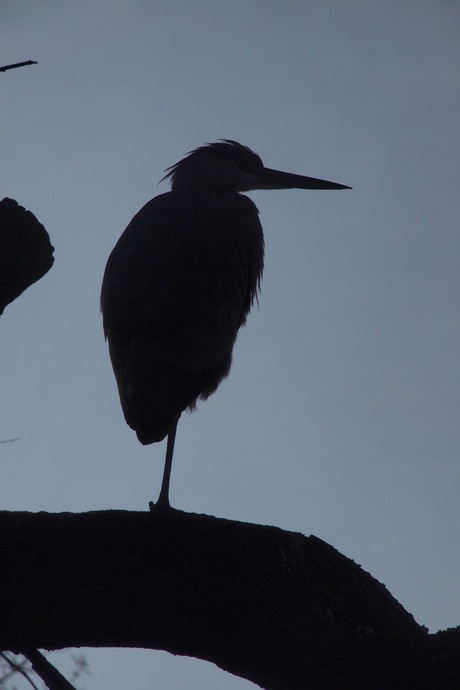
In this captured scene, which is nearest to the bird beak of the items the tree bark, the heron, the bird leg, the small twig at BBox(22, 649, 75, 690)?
A: the heron

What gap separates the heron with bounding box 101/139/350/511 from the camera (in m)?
4.32

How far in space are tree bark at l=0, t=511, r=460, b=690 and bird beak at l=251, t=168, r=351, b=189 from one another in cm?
437

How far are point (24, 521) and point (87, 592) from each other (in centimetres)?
32

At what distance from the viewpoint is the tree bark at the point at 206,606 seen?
2.63 metres

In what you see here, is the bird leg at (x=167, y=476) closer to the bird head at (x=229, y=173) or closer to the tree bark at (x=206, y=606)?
the tree bark at (x=206, y=606)

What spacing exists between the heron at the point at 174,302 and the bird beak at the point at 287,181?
128 centimetres

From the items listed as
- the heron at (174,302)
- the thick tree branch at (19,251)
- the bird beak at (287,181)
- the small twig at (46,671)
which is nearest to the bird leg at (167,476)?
the heron at (174,302)

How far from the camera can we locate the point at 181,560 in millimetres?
2803

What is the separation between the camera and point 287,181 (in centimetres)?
693

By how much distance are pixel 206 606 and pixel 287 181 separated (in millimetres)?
4746

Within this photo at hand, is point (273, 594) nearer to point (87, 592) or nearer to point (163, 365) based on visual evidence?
point (87, 592)

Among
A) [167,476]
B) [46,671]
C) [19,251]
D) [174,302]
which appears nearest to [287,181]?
[174,302]

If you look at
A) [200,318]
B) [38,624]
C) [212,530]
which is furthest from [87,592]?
[200,318]

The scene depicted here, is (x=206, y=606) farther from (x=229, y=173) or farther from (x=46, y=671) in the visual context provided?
(x=229, y=173)
